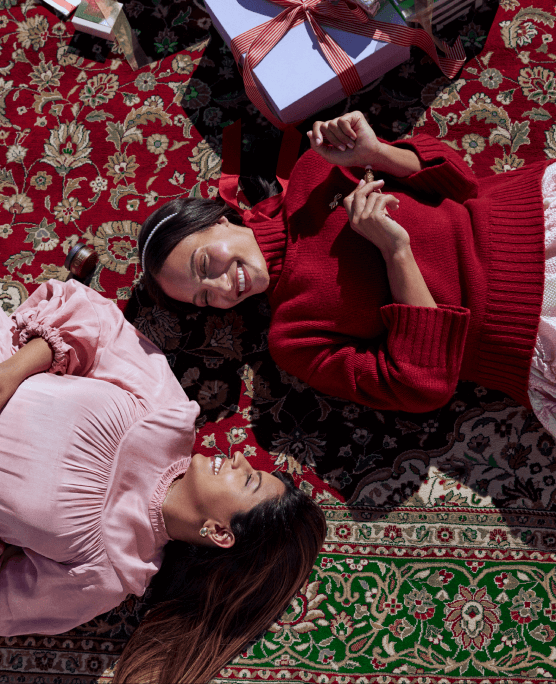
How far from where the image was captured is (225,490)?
1.58 m

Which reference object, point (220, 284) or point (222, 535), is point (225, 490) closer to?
point (222, 535)

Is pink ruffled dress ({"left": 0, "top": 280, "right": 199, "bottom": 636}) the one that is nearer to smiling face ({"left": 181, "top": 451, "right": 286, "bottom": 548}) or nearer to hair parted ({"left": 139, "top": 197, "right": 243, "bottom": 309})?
smiling face ({"left": 181, "top": 451, "right": 286, "bottom": 548})

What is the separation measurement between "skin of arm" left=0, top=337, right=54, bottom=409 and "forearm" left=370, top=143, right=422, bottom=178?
117cm

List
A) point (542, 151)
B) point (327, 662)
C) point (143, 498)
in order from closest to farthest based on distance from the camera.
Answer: point (143, 498) → point (327, 662) → point (542, 151)

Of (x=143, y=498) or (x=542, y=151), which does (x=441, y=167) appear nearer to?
(x=542, y=151)

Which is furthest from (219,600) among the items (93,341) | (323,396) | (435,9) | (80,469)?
(435,9)

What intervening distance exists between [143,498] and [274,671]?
30.3 inches

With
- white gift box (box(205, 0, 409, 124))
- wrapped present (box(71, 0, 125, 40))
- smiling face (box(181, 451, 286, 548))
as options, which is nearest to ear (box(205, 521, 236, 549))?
smiling face (box(181, 451, 286, 548))

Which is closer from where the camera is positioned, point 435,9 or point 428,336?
point 428,336

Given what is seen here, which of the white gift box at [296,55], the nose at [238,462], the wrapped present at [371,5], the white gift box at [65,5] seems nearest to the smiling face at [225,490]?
the nose at [238,462]

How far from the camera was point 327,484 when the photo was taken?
191 centimetres

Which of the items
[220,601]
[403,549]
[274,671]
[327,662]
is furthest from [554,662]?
[220,601]

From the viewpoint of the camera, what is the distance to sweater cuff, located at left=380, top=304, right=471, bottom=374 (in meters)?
1.55

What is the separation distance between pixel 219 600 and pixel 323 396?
0.76 metres
